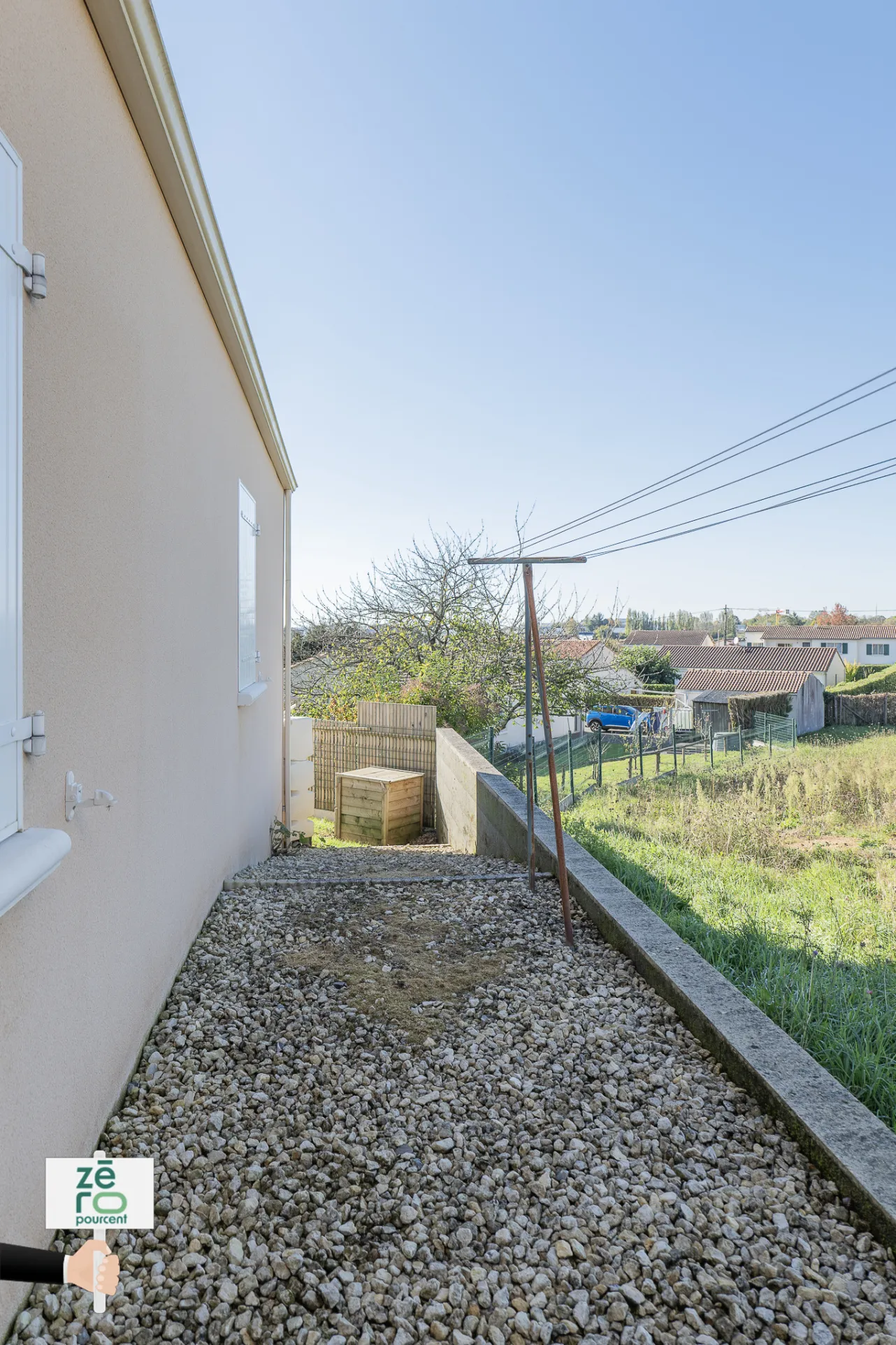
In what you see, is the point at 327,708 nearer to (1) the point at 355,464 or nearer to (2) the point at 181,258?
(1) the point at 355,464

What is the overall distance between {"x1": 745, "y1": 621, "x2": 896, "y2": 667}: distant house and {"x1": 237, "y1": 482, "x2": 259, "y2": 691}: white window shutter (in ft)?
186

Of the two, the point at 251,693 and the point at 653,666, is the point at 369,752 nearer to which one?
the point at 251,693

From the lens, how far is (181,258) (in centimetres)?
301

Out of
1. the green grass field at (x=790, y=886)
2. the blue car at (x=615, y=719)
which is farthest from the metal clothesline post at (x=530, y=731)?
the blue car at (x=615, y=719)

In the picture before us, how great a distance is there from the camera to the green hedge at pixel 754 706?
76.4 ft

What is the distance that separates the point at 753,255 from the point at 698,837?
12.8 m

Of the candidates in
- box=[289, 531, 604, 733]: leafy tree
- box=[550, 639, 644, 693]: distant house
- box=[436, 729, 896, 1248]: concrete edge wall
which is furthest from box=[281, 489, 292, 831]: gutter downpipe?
box=[550, 639, 644, 693]: distant house

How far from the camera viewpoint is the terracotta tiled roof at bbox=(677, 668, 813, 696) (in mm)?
25938

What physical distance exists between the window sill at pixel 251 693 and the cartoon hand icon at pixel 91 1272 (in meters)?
3.21

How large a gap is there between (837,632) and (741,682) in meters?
36.9

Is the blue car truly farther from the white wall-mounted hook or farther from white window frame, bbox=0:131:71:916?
white window frame, bbox=0:131:71:916

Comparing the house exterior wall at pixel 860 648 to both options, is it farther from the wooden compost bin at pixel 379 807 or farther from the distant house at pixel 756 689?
the wooden compost bin at pixel 379 807

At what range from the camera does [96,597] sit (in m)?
1.87

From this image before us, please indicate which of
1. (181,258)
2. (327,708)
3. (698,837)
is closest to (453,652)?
(327,708)
